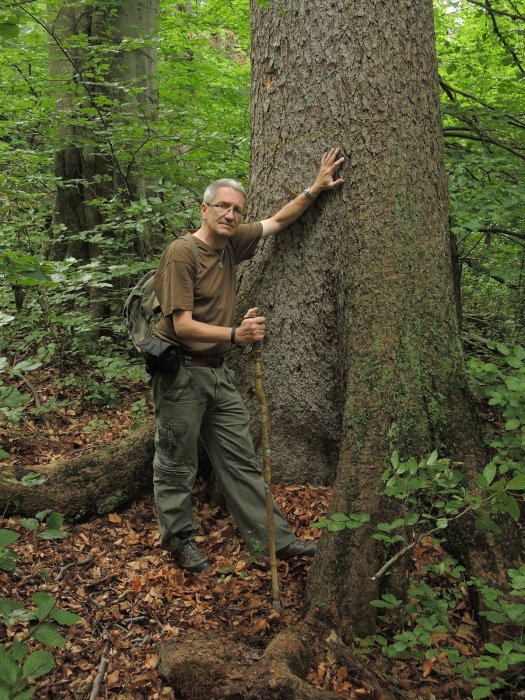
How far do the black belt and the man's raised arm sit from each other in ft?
3.07

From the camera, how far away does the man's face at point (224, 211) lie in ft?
11.5

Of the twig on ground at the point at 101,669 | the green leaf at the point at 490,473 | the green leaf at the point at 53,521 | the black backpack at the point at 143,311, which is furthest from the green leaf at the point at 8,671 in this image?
the black backpack at the point at 143,311

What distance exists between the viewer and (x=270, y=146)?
12.7 ft

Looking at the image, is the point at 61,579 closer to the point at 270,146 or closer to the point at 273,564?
the point at 273,564

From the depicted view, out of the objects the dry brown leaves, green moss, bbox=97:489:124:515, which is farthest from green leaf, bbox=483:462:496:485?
green moss, bbox=97:489:124:515

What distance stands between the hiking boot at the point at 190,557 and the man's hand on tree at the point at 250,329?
152 cm

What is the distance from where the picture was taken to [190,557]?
3.70m

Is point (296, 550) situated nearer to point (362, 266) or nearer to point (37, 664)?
point (362, 266)

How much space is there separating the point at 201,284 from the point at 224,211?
493 mm

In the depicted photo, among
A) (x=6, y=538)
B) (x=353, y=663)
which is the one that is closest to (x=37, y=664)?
(x=6, y=538)

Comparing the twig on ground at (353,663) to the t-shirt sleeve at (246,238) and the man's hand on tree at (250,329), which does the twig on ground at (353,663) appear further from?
the t-shirt sleeve at (246,238)

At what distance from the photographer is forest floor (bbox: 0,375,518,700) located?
2662 millimetres

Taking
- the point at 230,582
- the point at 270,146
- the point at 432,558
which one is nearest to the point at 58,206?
the point at 270,146

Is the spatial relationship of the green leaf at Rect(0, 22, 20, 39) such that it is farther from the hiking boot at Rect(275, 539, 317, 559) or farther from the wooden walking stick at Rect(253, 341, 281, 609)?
the hiking boot at Rect(275, 539, 317, 559)
